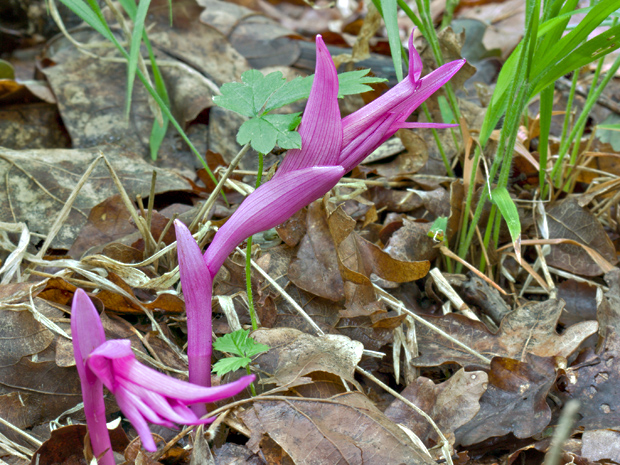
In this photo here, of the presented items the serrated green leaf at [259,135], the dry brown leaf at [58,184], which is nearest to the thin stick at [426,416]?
the serrated green leaf at [259,135]

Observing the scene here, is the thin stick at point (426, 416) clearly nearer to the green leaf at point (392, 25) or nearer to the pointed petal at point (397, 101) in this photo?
the pointed petal at point (397, 101)

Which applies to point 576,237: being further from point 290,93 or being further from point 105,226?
point 105,226

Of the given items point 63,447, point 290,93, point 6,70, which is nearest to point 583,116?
point 290,93

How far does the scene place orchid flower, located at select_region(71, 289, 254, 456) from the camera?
924 millimetres

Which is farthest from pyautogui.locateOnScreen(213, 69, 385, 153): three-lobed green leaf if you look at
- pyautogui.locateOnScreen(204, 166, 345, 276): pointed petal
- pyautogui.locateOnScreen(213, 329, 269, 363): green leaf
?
pyautogui.locateOnScreen(213, 329, 269, 363): green leaf

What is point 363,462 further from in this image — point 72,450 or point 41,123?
point 41,123

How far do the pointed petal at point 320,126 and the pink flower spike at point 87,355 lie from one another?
52 cm

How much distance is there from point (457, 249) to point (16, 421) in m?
1.62

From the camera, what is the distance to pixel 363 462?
4.05 ft

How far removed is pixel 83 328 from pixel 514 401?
1196 mm

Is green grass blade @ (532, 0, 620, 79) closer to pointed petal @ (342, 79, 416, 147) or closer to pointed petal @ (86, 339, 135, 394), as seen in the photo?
pointed petal @ (342, 79, 416, 147)

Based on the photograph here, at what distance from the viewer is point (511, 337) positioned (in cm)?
175

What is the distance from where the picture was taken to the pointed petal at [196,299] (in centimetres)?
119

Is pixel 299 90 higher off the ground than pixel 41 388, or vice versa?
pixel 299 90
